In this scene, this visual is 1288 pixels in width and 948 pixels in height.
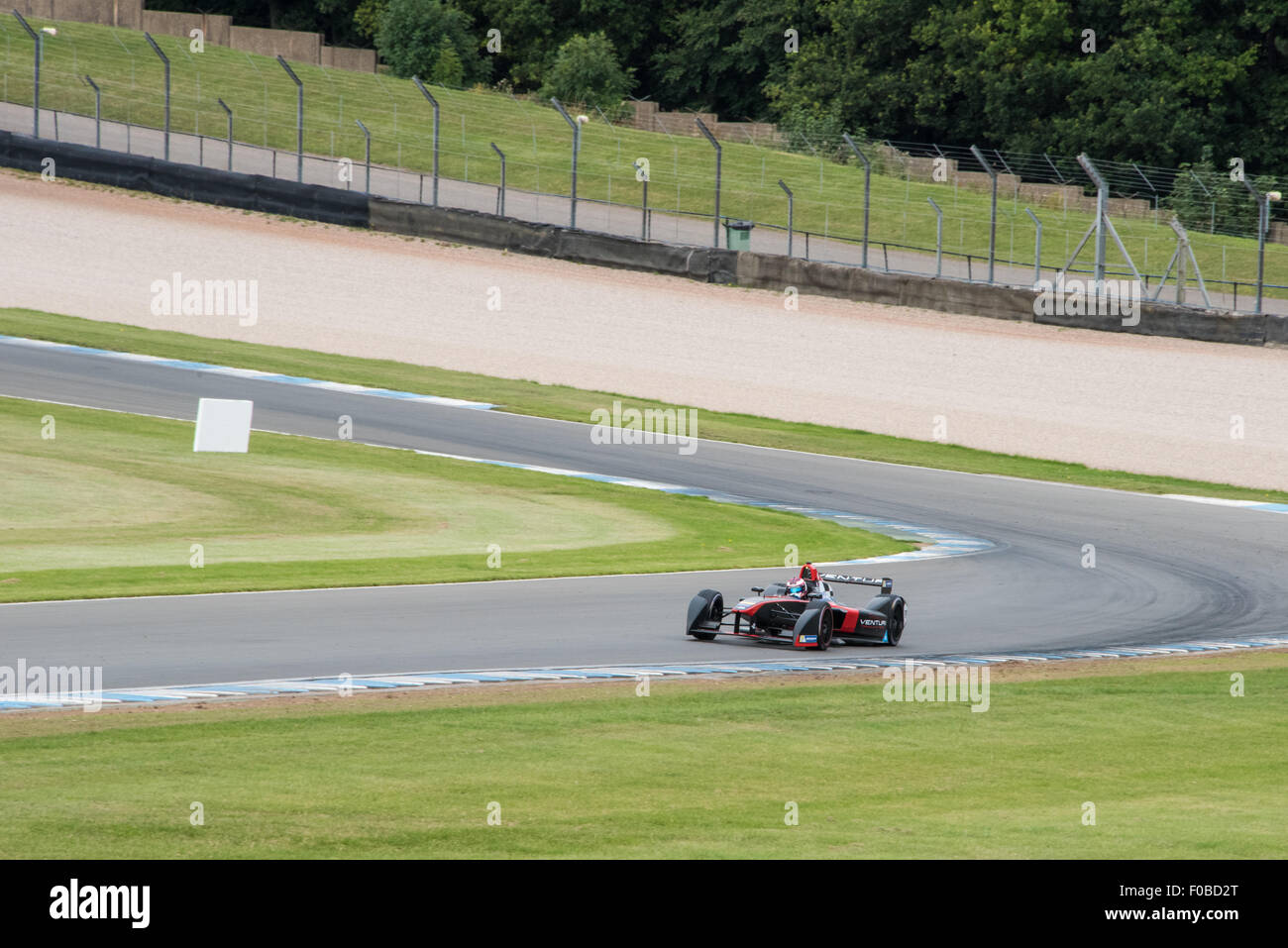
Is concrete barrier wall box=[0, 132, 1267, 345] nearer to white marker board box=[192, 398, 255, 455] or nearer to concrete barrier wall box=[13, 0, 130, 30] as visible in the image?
white marker board box=[192, 398, 255, 455]

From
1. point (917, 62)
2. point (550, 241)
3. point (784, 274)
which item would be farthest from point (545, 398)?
point (917, 62)

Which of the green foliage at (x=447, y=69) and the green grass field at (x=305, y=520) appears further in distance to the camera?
the green foliage at (x=447, y=69)

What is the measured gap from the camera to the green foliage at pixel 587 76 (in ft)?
209

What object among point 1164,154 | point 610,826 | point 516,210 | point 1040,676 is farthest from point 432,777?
point 1164,154

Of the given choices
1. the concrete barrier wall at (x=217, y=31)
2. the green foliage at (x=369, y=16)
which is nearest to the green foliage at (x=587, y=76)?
the concrete barrier wall at (x=217, y=31)

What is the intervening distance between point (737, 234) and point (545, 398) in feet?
40.1

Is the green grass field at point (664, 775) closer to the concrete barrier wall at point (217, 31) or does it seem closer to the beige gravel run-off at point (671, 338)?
the beige gravel run-off at point (671, 338)

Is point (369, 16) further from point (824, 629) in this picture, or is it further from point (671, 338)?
point (824, 629)

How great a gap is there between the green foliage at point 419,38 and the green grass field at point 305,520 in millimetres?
42851

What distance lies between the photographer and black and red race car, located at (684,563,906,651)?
12562mm

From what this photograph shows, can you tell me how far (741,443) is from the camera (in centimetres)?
2567

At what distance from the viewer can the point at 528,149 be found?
5153 cm

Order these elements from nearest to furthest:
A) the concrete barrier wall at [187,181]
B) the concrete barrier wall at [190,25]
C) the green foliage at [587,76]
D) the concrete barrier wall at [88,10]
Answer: the concrete barrier wall at [187,181] < the green foliage at [587,76] < the concrete barrier wall at [88,10] < the concrete barrier wall at [190,25]

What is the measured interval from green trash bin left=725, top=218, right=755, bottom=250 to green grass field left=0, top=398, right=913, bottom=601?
56.9ft
